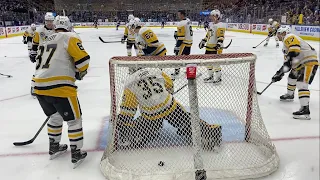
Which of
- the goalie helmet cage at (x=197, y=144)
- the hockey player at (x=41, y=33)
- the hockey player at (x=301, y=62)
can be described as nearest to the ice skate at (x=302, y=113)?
the hockey player at (x=301, y=62)

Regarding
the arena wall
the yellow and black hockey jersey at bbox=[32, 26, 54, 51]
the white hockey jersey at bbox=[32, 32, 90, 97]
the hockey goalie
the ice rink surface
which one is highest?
the arena wall

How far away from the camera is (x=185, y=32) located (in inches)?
199

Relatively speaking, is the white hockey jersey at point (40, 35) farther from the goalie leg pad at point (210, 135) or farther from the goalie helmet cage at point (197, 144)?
the goalie leg pad at point (210, 135)

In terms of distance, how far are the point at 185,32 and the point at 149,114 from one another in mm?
3050

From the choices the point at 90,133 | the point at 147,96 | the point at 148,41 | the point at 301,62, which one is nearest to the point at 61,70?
the point at 147,96

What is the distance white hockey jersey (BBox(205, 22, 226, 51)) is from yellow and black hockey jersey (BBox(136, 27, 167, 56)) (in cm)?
109

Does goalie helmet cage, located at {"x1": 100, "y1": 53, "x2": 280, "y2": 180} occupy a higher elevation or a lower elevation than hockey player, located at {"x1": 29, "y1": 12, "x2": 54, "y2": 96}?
lower

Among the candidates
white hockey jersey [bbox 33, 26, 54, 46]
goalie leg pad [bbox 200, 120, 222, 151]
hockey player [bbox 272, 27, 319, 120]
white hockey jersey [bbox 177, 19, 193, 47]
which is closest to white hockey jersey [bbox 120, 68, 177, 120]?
goalie leg pad [bbox 200, 120, 222, 151]

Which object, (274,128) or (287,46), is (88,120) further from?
(287,46)

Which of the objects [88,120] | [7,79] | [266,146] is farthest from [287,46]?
[7,79]

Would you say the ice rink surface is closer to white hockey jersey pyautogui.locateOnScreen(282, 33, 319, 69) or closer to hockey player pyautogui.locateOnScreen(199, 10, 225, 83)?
white hockey jersey pyautogui.locateOnScreen(282, 33, 319, 69)

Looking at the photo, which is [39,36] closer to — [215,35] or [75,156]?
[75,156]

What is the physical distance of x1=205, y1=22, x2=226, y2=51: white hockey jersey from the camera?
4574 millimetres

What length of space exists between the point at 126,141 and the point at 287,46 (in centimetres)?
191
